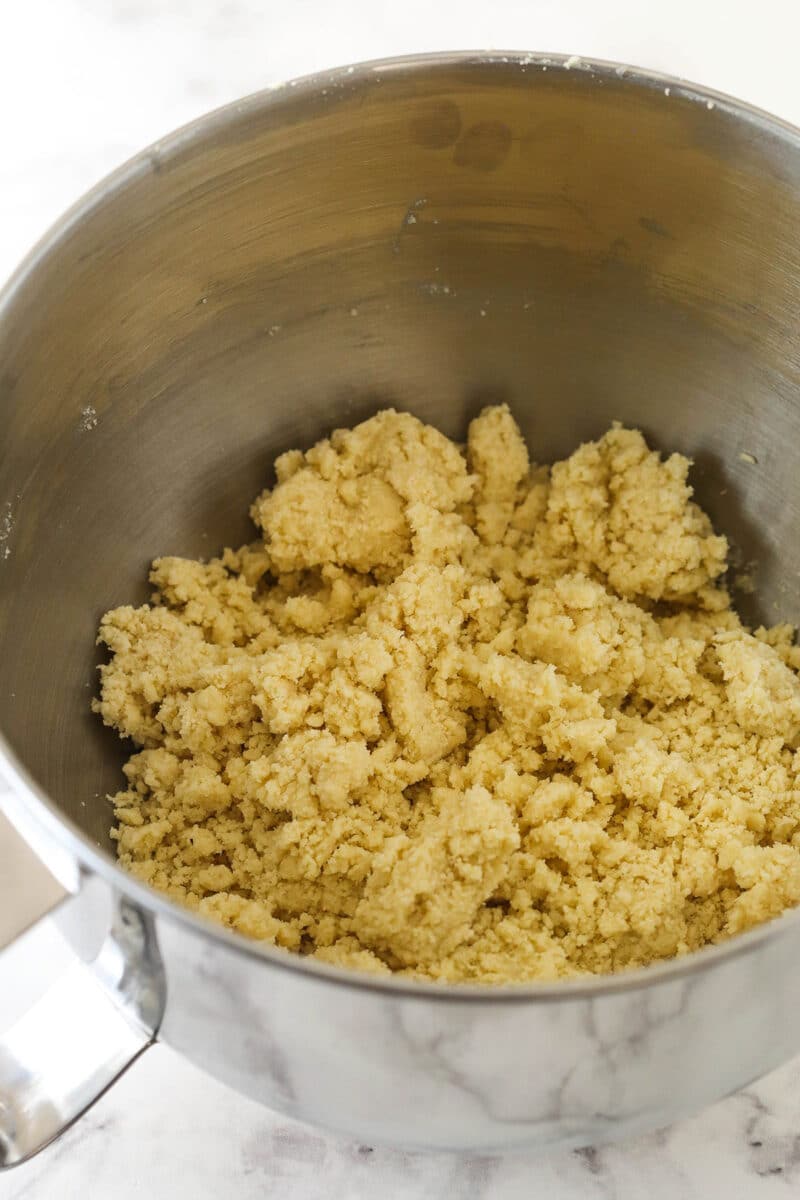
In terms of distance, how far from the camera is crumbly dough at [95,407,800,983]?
0.91 metres

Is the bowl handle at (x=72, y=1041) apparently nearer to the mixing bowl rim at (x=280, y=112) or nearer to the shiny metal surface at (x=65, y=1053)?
the shiny metal surface at (x=65, y=1053)

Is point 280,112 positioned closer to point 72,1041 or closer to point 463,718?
point 463,718

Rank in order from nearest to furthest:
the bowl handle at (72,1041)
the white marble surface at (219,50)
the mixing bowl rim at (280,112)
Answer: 1. the mixing bowl rim at (280,112)
2. the bowl handle at (72,1041)
3. the white marble surface at (219,50)

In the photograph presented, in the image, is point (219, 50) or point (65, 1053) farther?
point (219, 50)

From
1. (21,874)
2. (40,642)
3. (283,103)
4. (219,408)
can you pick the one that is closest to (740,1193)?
(21,874)

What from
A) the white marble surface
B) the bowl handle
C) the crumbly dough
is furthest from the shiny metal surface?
the white marble surface

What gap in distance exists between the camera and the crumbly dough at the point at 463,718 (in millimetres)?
910

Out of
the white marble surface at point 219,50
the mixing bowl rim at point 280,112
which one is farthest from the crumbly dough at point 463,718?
the white marble surface at point 219,50

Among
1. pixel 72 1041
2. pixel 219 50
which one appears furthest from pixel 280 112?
pixel 72 1041

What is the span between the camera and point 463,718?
3.44 feet

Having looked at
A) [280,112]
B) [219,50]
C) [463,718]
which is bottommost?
[463,718]

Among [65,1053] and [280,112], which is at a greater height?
[280,112]

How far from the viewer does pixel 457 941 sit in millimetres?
883

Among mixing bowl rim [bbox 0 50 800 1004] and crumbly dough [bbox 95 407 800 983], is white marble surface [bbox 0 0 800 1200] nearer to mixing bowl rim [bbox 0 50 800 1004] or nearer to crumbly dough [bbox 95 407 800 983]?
mixing bowl rim [bbox 0 50 800 1004]
